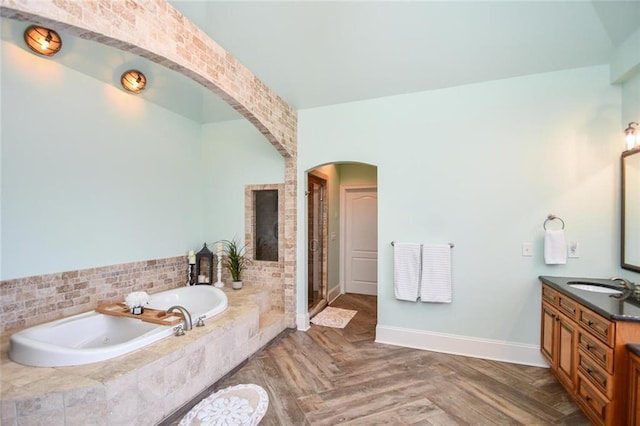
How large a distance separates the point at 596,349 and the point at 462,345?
50.0 inches

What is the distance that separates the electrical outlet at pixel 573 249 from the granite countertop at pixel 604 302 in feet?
0.74

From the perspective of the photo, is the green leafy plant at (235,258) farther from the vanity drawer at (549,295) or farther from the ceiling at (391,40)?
the vanity drawer at (549,295)

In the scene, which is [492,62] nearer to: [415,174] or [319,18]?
[415,174]

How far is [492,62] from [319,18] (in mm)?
1713

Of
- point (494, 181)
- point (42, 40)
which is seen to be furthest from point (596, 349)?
point (42, 40)

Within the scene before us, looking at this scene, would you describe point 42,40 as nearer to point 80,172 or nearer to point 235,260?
point 80,172

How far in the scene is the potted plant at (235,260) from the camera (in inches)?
148

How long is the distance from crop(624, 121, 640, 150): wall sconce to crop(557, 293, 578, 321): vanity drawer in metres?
1.46

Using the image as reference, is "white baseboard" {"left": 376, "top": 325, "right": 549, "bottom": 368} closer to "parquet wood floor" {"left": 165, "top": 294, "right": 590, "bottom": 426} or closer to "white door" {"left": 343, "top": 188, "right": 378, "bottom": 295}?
"parquet wood floor" {"left": 165, "top": 294, "right": 590, "bottom": 426}

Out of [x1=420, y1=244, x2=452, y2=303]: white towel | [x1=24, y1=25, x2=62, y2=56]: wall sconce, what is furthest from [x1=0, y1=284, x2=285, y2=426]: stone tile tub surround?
[x1=24, y1=25, x2=62, y2=56]: wall sconce

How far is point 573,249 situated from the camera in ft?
8.66

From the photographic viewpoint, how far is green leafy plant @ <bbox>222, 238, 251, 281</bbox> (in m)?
3.78

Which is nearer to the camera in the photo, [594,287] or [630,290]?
[630,290]

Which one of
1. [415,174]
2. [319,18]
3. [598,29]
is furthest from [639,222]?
[319,18]
